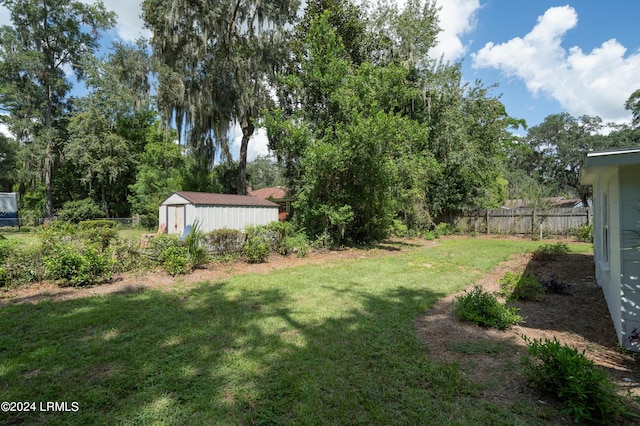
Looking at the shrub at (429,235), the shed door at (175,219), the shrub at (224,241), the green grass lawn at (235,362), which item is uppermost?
the shed door at (175,219)

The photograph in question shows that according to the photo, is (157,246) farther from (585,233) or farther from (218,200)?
(585,233)

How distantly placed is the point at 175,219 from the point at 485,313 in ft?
40.5

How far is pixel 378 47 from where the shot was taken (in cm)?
1512

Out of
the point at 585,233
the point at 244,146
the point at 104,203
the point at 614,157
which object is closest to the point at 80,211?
the point at 104,203

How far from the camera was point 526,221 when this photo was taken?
569 inches

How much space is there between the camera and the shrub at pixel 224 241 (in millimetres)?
7758

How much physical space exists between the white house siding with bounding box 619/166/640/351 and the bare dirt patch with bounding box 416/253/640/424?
276 mm

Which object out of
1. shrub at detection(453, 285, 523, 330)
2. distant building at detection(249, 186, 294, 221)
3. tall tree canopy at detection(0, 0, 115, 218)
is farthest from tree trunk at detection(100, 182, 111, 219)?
→ shrub at detection(453, 285, 523, 330)

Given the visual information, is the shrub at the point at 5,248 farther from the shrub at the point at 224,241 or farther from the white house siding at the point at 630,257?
the white house siding at the point at 630,257

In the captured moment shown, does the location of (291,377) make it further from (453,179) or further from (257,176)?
(257,176)

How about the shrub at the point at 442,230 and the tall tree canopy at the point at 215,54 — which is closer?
the tall tree canopy at the point at 215,54

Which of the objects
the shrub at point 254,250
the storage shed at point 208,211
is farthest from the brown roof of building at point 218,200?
the shrub at point 254,250

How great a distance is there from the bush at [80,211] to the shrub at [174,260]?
68.8ft

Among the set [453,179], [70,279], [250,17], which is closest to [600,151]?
[70,279]
